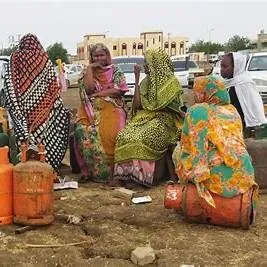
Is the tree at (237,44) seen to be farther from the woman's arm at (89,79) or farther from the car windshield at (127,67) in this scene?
the woman's arm at (89,79)

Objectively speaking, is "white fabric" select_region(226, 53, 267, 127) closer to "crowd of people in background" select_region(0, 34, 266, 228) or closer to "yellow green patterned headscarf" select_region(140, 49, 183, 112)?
"crowd of people in background" select_region(0, 34, 266, 228)

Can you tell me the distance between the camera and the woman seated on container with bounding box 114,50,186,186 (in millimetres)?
5977

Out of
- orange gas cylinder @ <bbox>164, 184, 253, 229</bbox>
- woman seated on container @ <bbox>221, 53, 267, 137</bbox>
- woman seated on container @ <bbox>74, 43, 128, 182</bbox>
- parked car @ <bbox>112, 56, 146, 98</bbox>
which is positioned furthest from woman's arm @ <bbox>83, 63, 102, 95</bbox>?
parked car @ <bbox>112, 56, 146, 98</bbox>

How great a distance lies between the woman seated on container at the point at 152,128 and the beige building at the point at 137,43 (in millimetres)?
56656

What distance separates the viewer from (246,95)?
636 centimetres

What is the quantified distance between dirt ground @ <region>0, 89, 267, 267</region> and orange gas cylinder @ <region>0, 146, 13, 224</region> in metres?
0.09

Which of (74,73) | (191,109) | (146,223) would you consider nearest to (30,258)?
(146,223)

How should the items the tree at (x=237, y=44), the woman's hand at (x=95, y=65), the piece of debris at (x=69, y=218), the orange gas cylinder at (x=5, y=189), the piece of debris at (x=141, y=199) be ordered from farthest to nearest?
the tree at (x=237, y=44)
the woman's hand at (x=95, y=65)
the piece of debris at (x=141, y=199)
the piece of debris at (x=69, y=218)
the orange gas cylinder at (x=5, y=189)

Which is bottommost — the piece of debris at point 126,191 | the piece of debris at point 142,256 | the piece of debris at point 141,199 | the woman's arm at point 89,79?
the piece of debris at point 126,191

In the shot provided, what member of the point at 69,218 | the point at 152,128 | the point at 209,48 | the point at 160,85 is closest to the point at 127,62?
the point at 160,85

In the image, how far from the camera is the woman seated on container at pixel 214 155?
14.5 feet

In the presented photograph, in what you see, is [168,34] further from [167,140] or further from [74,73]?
[167,140]

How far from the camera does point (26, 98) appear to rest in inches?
239

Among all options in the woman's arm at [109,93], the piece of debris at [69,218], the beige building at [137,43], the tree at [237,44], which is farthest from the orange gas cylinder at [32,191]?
the beige building at [137,43]
